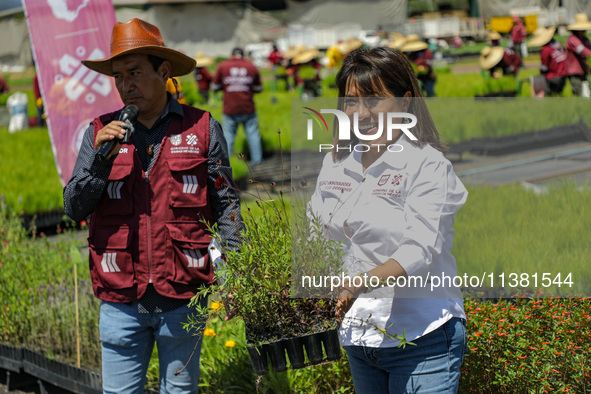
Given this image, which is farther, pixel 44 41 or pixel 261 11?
pixel 261 11

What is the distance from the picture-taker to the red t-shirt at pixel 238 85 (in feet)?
38.8

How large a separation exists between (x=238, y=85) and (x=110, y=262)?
913cm

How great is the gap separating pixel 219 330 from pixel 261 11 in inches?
2863

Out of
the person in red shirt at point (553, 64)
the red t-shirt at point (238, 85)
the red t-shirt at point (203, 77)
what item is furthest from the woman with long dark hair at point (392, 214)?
the red t-shirt at point (203, 77)

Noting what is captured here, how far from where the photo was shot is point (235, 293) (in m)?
2.57

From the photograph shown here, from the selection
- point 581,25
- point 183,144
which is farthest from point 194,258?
point 581,25

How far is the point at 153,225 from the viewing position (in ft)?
9.42

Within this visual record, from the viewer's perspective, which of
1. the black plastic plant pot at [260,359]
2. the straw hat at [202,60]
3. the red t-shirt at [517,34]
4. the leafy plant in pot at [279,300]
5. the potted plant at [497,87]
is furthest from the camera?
the red t-shirt at [517,34]

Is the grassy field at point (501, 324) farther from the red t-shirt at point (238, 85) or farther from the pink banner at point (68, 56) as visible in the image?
the red t-shirt at point (238, 85)

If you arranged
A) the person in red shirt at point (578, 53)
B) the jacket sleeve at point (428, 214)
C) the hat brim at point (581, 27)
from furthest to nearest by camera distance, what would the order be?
the person in red shirt at point (578, 53) < the hat brim at point (581, 27) < the jacket sleeve at point (428, 214)

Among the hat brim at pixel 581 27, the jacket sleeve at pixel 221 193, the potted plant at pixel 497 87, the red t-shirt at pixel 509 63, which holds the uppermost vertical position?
the jacket sleeve at pixel 221 193

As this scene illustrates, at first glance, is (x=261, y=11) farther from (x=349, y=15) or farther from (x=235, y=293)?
(x=235, y=293)

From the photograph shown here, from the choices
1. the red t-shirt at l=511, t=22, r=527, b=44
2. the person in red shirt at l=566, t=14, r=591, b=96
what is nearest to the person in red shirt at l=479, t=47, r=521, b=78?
the person in red shirt at l=566, t=14, r=591, b=96

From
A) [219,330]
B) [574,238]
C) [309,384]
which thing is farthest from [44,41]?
[574,238]
